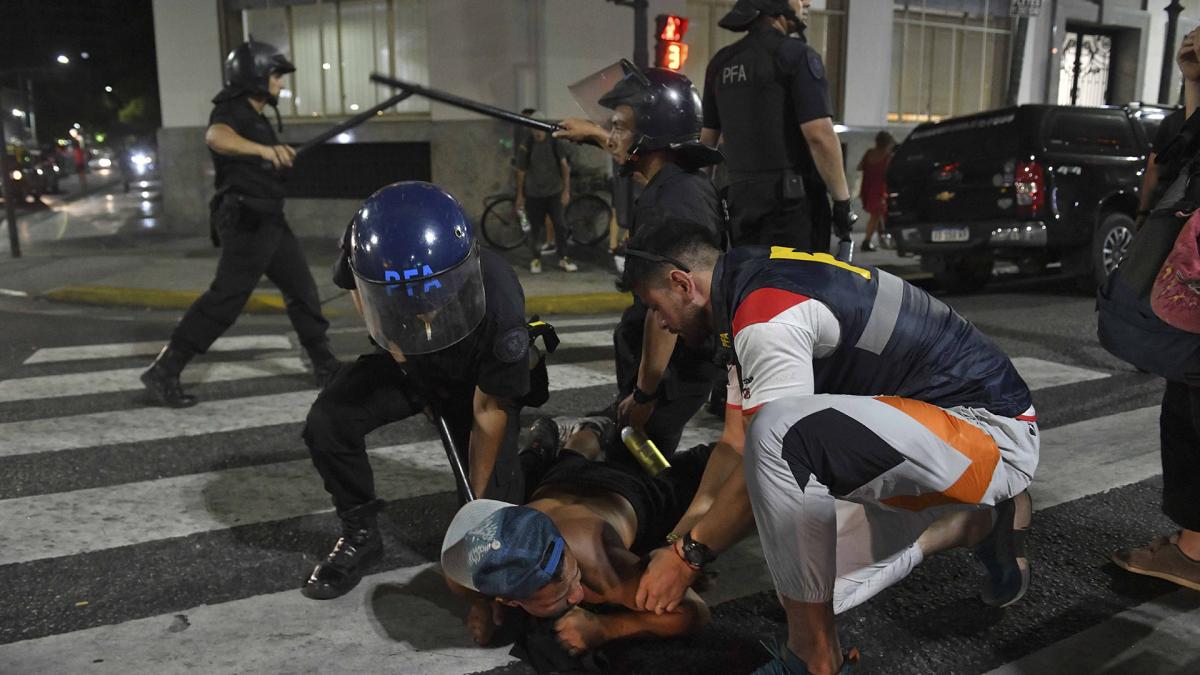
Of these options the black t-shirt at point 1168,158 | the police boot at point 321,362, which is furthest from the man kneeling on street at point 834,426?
the police boot at point 321,362

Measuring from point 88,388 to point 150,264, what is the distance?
5.86 meters

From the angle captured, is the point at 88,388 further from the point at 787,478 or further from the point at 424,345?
the point at 787,478

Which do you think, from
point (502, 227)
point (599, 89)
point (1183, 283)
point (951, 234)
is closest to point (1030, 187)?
point (951, 234)

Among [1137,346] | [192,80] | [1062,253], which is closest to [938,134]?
[1062,253]

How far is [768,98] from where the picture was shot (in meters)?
4.14

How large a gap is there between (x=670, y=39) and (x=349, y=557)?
323 inches

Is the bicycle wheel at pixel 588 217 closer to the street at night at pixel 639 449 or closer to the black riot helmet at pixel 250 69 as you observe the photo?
the street at night at pixel 639 449

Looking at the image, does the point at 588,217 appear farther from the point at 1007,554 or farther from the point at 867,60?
the point at 1007,554

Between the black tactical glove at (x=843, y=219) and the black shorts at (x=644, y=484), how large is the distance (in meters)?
1.42

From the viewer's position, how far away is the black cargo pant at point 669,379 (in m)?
3.60

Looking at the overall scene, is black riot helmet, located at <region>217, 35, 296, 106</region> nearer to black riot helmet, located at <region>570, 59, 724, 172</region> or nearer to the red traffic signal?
black riot helmet, located at <region>570, 59, 724, 172</region>

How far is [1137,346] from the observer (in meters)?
2.77

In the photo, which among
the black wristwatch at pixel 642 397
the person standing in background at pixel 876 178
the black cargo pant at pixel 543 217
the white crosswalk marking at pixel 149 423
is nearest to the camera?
the black wristwatch at pixel 642 397

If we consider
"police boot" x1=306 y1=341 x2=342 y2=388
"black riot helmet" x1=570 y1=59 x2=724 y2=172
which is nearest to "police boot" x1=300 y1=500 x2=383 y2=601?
"black riot helmet" x1=570 y1=59 x2=724 y2=172
